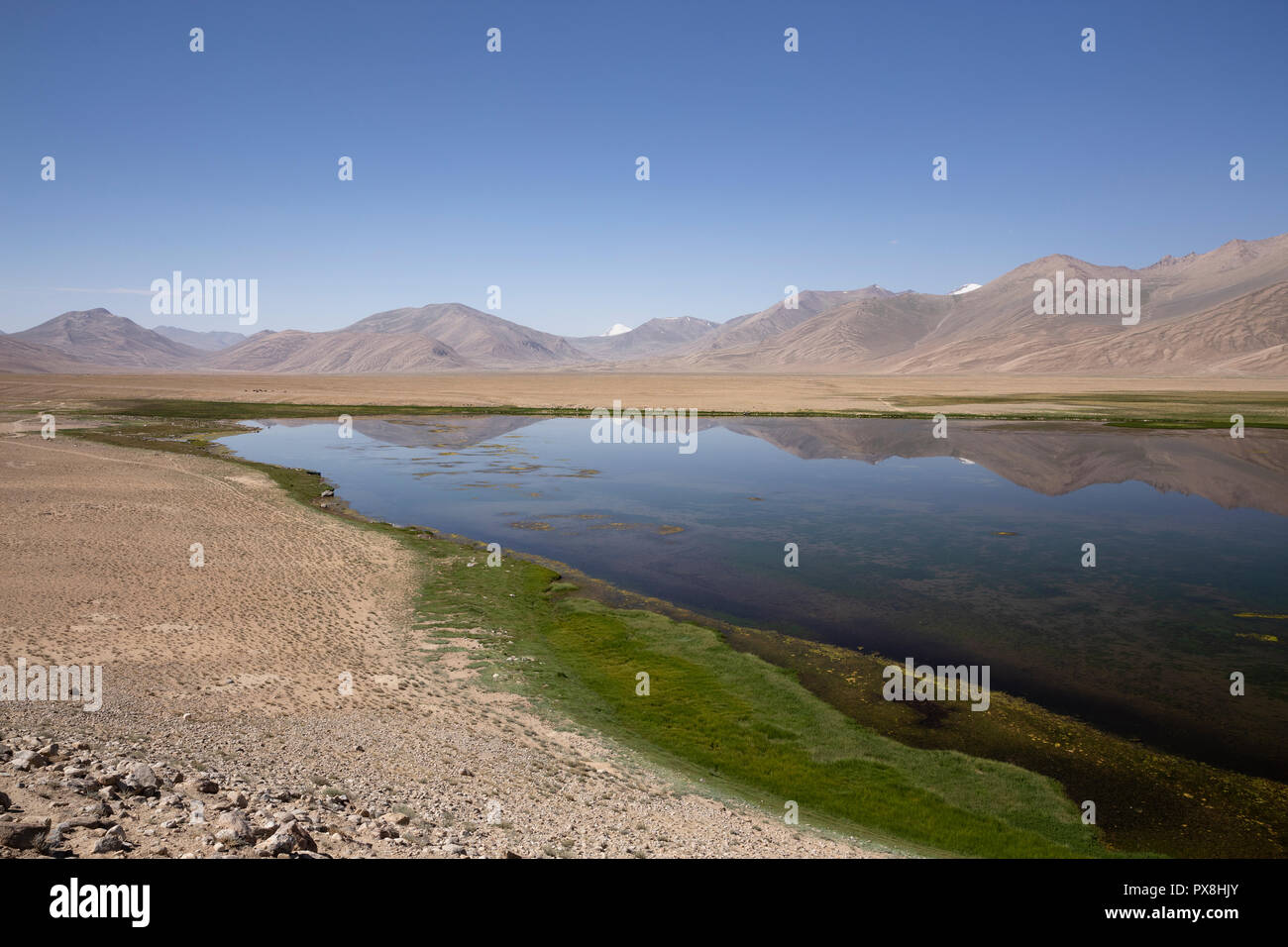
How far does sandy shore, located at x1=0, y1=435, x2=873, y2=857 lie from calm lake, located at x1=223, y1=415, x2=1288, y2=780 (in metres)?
8.96

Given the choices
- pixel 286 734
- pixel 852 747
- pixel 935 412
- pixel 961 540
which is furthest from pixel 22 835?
pixel 935 412

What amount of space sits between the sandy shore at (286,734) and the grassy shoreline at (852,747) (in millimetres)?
1451

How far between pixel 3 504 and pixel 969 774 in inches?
1502

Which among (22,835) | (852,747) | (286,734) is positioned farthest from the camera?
(852,747)

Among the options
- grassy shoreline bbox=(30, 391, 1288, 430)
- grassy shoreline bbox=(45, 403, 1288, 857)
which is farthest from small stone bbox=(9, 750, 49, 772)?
grassy shoreline bbox=(30, 391, 1288, 430)

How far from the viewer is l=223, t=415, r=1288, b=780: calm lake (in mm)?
17578

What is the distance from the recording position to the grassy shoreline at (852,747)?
455 inches

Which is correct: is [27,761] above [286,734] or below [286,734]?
above

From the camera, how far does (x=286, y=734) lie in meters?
12.6

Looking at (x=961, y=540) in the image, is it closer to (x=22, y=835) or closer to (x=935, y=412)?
(x=22, y=835)

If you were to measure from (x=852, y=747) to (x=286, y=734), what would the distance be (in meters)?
10.8

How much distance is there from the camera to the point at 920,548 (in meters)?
28.7
